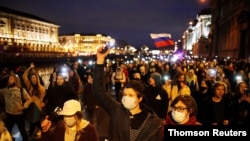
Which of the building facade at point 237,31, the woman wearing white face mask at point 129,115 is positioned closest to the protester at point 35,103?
the woman wearing white face mask at point 129,115

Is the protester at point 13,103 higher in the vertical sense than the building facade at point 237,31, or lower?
lower

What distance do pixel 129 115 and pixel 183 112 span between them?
0.57m

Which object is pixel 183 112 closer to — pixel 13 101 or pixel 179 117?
pixel 179 117

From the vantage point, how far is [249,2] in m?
39.8

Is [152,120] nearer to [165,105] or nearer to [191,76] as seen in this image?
[165,105]

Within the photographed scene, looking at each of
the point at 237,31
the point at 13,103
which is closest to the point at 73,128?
the point at 13,103

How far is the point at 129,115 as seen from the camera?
3.50m

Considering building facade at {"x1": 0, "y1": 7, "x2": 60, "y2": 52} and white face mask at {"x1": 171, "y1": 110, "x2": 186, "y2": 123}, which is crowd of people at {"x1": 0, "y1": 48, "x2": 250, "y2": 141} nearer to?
white face mask at {"x1": 171, "y1": 110, "x2": 186, "y2": 123}

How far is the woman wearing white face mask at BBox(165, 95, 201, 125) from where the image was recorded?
360 centimetres

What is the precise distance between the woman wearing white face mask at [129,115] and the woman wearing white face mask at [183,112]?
24 centimetres

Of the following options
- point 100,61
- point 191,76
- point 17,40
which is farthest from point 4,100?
point 17,40

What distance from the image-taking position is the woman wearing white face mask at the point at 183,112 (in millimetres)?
3596

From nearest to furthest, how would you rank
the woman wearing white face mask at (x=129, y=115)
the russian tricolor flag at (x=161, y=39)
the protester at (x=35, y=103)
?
the woman wearing white face mask at (x=129, y=115), the protester at (x=35, y=103), the russian tricolor flag at (x=161, y=39)

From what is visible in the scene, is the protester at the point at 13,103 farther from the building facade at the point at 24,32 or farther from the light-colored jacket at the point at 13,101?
the building facade at the point at 24,32
